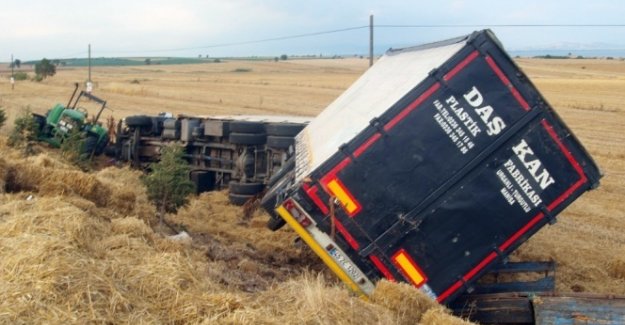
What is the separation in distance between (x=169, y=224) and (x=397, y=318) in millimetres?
5149

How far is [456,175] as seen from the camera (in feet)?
22.2

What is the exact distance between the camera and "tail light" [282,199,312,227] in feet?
22.6

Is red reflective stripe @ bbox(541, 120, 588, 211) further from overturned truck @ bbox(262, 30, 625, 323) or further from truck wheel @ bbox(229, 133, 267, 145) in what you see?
truck wheel @ bbox(229, 133, 267, 145)

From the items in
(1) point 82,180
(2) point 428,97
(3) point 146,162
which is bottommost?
(3) point 146,162

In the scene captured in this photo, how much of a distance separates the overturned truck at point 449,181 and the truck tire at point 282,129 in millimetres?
5248

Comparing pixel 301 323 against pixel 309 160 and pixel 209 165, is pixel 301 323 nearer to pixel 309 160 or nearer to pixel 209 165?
pixel 309 160

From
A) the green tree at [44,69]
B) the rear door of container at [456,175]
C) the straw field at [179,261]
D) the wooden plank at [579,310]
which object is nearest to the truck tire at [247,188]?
the straw field at [179,261]

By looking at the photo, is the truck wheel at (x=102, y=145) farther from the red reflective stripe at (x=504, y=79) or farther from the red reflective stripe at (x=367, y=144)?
the red reflective stripe at (x=504, y=79)

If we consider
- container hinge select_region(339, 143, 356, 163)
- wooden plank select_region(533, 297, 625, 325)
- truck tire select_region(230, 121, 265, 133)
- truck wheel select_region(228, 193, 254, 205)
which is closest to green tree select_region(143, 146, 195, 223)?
truck wheel select_region(228, 193, 254, 205)

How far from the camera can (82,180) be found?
340 inches

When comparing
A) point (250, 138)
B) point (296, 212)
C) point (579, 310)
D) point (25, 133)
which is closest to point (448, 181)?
point (296, 212)

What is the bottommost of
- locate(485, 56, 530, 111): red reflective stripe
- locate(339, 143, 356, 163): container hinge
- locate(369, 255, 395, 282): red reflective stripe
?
locate(369, 255, 395, 282): red reflective stripe

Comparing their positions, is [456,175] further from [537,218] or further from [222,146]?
[222,146]

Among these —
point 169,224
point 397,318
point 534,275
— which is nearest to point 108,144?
point 169,224
